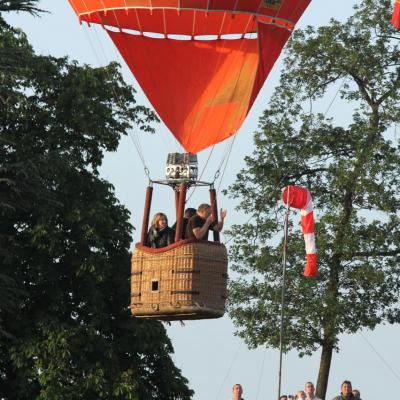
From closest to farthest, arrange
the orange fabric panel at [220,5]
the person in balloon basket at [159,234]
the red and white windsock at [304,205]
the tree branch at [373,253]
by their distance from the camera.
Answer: the person in balloon basket at [159,234], the orange fabric panel at [220,5], the red and white windsock at [304,205], the tree branch at [373,253]

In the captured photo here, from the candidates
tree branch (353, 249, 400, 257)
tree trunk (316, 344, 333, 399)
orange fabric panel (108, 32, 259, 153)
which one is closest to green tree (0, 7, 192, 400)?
tree trunk (316, 344, 333, 399)

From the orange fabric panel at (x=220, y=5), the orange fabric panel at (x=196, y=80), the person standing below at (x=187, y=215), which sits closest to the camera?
the person standing below at (x=187, y=215)

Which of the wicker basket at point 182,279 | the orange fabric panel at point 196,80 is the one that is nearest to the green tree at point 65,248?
the orange fabric panel at point 196,80

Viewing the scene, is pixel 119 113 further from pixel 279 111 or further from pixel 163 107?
pixel 163 107

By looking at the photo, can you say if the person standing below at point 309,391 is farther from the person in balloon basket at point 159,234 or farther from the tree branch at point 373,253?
the tree branch at point 373,253

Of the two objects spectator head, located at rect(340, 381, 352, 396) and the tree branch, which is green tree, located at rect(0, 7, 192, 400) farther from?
spectator head, located at rect(340, 381, 352, 396)

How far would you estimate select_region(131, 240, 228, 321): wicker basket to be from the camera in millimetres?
31156

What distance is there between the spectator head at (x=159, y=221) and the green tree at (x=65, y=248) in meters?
11.5

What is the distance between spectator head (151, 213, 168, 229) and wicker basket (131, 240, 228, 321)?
13.8 inches

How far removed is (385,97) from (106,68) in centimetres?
658

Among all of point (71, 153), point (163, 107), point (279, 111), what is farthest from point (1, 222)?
point (163, 107)

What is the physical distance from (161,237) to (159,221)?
299 millimetres

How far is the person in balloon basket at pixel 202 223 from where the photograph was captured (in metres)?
30.9

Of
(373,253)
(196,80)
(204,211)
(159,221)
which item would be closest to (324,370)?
(373,253)
